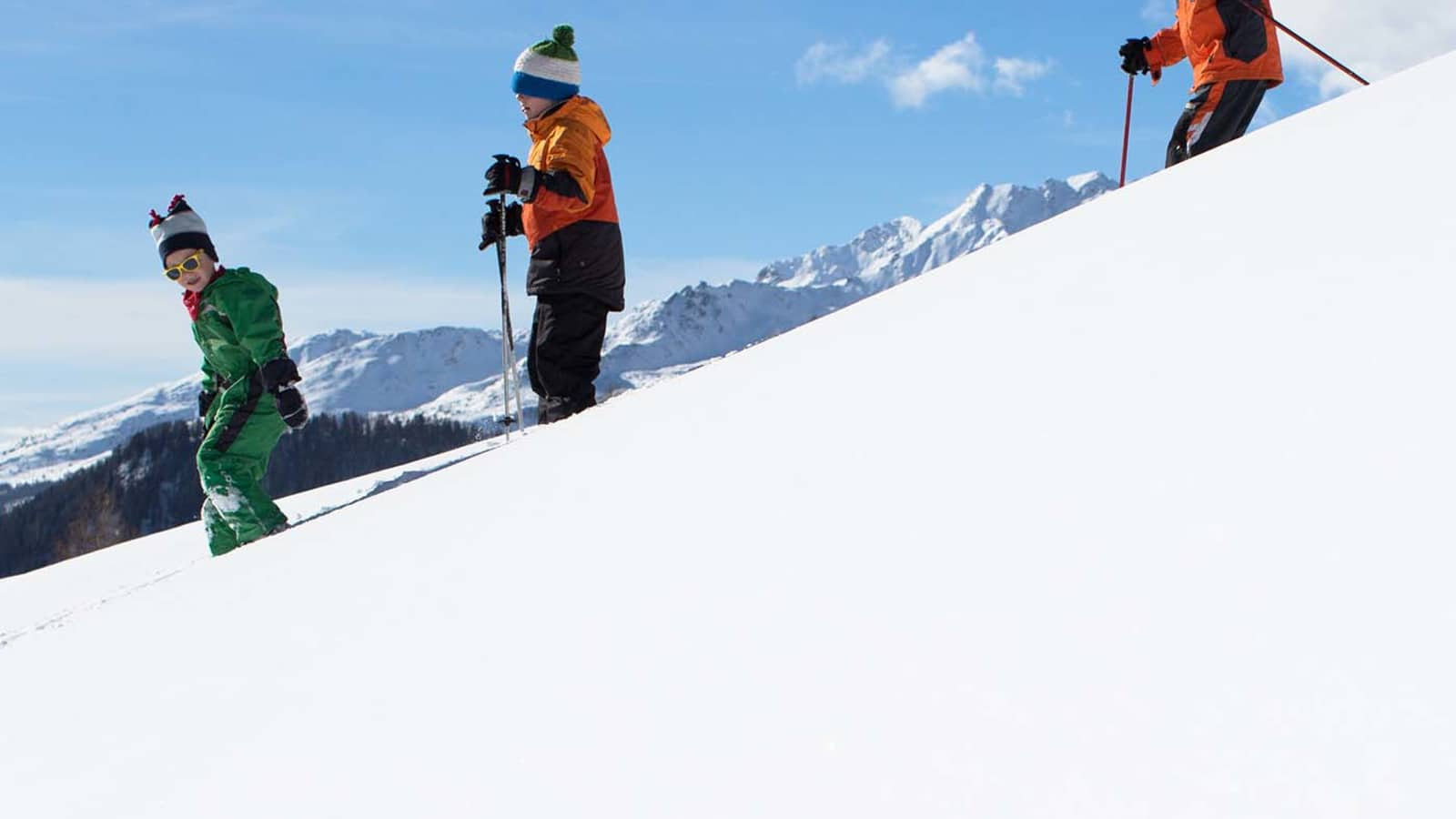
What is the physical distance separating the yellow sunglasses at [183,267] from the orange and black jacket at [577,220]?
1.40 m

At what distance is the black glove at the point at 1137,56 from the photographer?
21.0ft

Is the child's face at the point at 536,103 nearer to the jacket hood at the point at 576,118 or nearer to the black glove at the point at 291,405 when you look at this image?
the jacket hood at the point at 576,118

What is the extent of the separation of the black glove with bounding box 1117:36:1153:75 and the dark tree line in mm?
65238

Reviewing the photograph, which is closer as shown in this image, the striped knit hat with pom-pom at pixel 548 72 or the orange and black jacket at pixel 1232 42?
the striped knit hat with pom-pom at pixel 548 72

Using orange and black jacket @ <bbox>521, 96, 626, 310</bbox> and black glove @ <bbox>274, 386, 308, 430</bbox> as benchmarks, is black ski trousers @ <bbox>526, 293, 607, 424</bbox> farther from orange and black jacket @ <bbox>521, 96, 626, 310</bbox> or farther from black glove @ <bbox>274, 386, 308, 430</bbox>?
black glove @ <bbox>274, 386, 308, 430</bbox>

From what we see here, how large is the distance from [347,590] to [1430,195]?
2.13 m

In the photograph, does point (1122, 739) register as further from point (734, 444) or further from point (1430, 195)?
point (1430, 195)

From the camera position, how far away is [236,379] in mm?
4766

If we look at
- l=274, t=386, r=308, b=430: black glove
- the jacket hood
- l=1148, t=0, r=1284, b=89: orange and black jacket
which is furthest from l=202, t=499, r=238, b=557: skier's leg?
l=1148, t=0, r=1284, b=89: orange and black jacket

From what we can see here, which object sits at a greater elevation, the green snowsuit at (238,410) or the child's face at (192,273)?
the child's face at (192,273)

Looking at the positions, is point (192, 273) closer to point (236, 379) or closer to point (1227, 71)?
point (236, 379)

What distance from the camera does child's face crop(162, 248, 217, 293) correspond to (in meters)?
4.80

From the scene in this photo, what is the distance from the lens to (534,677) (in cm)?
155

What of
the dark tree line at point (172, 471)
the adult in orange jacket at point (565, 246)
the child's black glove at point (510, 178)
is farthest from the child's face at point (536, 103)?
the dark tree line at point (172, 471)
